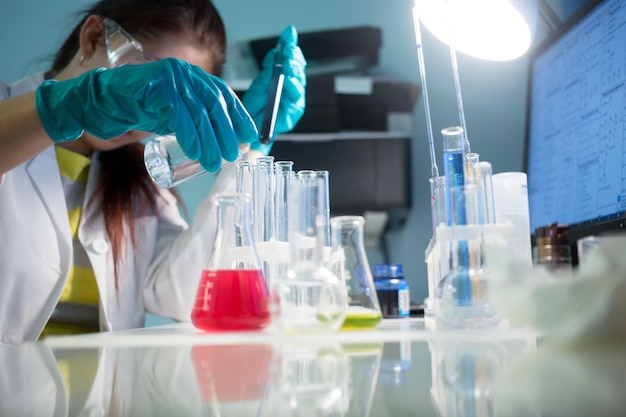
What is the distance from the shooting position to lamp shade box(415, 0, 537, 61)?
1.29 meters

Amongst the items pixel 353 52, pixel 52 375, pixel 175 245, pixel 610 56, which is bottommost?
pixel 52 375

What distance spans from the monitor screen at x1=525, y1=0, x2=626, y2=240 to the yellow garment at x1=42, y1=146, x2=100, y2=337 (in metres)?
1.25

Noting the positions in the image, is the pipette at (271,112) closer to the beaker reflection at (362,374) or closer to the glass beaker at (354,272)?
the glass beaker at (354,272)

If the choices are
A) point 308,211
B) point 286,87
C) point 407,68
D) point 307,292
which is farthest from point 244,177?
point 407,68

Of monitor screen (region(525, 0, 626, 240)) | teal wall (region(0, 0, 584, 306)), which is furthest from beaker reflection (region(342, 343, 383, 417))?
teal wall (region(0, 0, 584, 306))

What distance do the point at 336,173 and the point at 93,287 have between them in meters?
0.90

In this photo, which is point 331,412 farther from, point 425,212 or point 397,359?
point 425,212

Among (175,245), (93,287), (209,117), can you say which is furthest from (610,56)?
(93,287)

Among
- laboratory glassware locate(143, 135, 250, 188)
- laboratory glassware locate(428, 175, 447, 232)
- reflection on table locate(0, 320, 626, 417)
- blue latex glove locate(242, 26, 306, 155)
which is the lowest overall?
reflection on table locate(0, 320, 626, 417)

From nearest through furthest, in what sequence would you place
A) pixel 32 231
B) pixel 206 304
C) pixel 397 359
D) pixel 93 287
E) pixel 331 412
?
pixel 331 412 → pixel 397 359 → pixel 206 304 → pixel 32 231 → pixel 93 287

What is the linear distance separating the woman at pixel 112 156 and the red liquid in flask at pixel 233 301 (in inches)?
16.2

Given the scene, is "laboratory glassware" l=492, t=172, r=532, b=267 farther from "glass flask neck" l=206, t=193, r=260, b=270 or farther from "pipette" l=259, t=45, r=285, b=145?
"pipette" l=259, t=45, r=285, b=145

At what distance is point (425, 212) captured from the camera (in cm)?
244

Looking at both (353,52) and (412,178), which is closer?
(353,52)
